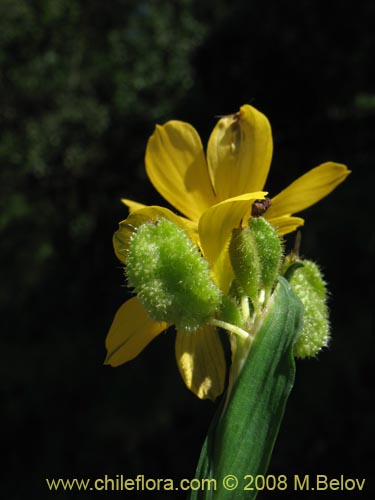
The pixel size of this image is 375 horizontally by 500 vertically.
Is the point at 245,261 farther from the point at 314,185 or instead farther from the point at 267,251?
the point at 314,185

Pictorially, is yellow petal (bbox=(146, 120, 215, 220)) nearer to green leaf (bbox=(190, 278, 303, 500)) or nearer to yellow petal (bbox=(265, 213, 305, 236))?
yellow petal (bbox=(265, 213, 305, 236))

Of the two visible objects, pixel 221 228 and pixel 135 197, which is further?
pixel 135 197

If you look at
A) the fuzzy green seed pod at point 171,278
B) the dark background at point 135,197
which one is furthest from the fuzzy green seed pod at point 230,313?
the dark background at point 135,197

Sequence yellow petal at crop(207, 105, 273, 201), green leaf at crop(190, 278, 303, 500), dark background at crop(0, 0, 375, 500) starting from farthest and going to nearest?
dark background at crop(0, 0, 375, 500)
yellow petal at crop(207, 105, 273, 201)
green leaf at crop(190, 278, 303, 500)

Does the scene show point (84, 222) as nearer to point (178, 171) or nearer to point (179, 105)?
point (179, 105)

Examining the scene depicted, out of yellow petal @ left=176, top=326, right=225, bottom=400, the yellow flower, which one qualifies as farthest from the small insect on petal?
yellow petal @ left=176, top=326, right=225, bottom=400

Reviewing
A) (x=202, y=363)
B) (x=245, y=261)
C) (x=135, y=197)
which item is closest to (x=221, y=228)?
(x=245, y=261)

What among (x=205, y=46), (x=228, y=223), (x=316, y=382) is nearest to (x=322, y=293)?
(x=228, y=223)
